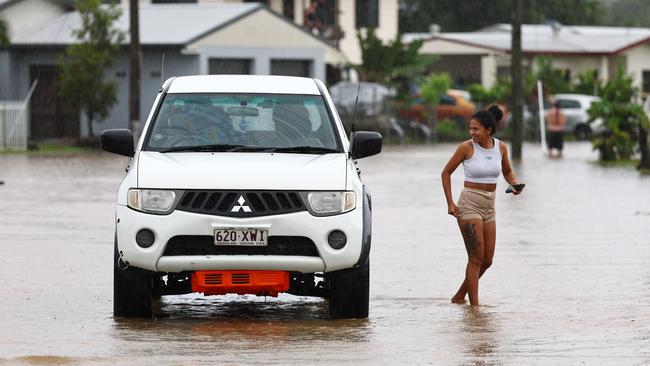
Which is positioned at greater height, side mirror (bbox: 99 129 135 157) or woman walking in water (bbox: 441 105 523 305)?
side mirror (bbox: 99 129 135 157)

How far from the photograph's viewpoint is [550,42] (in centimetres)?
7356

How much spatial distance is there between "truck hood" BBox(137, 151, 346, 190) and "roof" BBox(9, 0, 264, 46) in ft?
120

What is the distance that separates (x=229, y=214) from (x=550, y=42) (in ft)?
208

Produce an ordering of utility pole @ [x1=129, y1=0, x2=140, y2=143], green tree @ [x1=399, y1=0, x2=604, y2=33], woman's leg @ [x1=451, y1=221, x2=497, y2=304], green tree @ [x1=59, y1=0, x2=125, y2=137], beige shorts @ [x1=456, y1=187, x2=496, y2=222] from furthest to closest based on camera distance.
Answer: green tree @ [x1=399, y1=0, x2=604, y2=33], green tree @ [x1=59, y1=0, x2=125, y2=137], utility pole @ [x1=129, y1=0, x2=140, y2=143], woman's leg @ [x1=451, y1=221, x2=497, y2=304], beige shorts @ [x1=456, y1=187, x2=496, y2=222]

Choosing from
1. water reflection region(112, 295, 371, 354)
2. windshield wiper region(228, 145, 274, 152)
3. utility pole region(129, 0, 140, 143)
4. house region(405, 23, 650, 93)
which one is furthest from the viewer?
house region(405, 23, 650, 93)

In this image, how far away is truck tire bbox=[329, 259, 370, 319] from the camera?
11688 millimetres

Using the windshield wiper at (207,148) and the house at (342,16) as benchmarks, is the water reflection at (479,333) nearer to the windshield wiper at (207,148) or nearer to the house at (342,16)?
the windshield wiper at (207,148)

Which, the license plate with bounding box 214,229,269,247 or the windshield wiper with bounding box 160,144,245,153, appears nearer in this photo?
the license plate with bounding box 214,229,269,247

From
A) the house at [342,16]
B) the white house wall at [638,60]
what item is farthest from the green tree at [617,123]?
the white house wall at [638,60]

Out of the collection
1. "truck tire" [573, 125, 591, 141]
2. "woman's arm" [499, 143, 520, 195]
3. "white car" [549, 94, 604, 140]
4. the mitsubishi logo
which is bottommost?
"truck tire" [573, 125, 591, 141]

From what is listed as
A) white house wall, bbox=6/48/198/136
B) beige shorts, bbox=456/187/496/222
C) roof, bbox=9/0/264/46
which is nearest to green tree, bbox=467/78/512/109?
roof, bbox=9/0/264/46

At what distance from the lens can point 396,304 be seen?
13133mm

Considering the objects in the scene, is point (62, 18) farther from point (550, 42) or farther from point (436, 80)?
point (550, 42)

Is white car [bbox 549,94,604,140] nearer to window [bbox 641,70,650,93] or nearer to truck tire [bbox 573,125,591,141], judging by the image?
truck tire [bbox 573,125,591,141]
